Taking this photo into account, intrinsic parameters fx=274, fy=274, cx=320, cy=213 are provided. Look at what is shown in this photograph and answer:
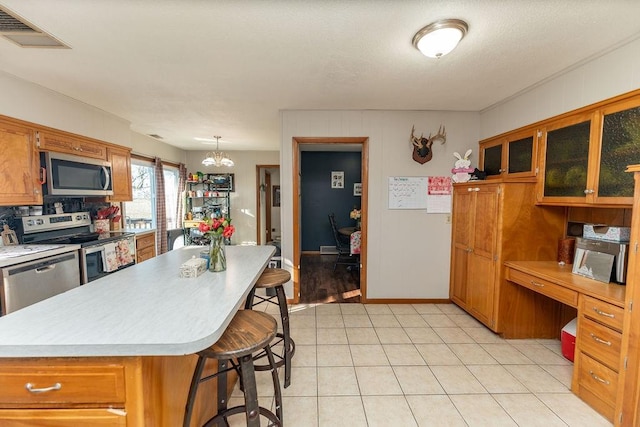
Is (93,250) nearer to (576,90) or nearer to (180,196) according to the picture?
(180,196)

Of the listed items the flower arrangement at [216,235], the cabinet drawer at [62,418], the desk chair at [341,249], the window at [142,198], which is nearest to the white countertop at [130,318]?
the flower arrangement at [216,235]

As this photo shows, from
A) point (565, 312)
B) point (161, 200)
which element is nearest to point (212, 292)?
point (565, 312)

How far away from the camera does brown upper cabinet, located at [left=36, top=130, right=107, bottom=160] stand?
8.65 ft

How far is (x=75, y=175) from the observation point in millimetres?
2875

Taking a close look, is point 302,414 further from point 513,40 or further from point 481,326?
point 513,40

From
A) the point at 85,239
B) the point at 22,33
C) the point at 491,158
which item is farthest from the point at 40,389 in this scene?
the point at 491,158

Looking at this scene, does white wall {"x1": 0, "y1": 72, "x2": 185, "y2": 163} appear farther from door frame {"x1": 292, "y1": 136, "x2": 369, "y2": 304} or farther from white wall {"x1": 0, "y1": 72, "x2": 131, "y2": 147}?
door frame {"x1": 292, "y1": 136, "x2": 369, "y2": 304}

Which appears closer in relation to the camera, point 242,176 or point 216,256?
point 216,256

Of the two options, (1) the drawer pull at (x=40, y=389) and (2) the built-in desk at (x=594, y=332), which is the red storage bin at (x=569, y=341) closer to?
(2) the built-in desk at (x=594, y=332)

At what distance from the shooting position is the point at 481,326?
2895mm

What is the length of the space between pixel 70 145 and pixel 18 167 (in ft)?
1.97

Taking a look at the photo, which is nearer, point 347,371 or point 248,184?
point 347,371

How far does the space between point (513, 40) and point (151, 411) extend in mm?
2792

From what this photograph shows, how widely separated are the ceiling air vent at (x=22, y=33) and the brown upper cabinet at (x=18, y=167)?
0.87 meters
